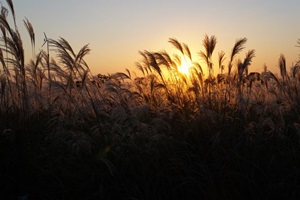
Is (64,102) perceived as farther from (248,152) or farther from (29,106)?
(248,152)

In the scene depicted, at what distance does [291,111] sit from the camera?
5.62 m

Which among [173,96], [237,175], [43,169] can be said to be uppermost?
[173,96]

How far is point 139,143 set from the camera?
14.6 ft

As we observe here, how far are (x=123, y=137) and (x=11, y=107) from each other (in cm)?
200

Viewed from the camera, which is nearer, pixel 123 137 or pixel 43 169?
pixel 43 169

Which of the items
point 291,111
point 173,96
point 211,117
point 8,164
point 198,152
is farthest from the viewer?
point 173,96

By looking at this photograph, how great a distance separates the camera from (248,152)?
408 cm

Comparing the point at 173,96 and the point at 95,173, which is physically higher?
the point at 173,96

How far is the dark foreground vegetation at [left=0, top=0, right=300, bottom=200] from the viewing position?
3814mm

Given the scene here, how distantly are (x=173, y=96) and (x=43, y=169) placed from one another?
317 centimetres

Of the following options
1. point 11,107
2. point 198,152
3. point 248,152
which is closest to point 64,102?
point 11,107

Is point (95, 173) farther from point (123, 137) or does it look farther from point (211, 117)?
point (211, 117)

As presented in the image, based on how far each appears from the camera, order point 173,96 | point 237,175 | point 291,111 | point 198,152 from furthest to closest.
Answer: point 173,96, point 291,111, point 198,152, point 237,175

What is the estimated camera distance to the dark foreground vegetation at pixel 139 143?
3814 millimetres
